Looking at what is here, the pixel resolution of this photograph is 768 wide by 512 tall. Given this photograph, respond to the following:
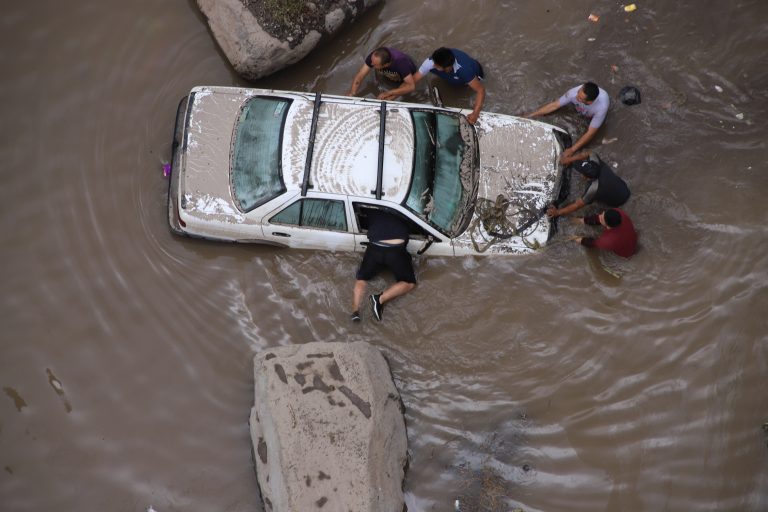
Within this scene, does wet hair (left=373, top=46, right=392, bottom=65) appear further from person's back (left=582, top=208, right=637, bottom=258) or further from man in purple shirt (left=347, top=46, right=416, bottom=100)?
person's back (left=582, top=208, right=637, bottom=258)

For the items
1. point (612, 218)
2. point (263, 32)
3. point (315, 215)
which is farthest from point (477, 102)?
point (263, 32)

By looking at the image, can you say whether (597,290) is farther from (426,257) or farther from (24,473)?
(24,473)

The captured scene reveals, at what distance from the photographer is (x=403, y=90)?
6.60m

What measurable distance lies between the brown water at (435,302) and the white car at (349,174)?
22.5 inches

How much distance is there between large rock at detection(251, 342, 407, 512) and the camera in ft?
16.2

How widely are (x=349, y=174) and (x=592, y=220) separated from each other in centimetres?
259

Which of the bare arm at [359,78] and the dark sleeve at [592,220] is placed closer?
the dark sleeve at [592,220]

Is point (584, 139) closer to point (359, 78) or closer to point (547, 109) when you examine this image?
point (547, 109)

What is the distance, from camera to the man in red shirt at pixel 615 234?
557cm

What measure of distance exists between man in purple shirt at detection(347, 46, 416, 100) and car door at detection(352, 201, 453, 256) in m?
1.67

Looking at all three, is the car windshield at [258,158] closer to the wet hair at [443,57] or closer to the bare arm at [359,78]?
the bare arm at [359,78]

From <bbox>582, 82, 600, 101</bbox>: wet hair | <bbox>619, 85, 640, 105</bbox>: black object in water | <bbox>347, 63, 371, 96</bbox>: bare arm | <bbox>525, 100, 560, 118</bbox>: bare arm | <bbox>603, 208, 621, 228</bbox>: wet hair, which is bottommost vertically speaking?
<bbox>603, 208, 621, 228</bbox>: wet hair

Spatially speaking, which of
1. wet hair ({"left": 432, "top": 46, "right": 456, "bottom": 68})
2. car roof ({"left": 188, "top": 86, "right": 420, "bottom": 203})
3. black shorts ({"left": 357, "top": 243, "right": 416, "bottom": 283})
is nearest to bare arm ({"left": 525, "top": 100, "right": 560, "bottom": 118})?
wet hair ({"left": 432, "top": 46, "right": 456, "bottom": 68})

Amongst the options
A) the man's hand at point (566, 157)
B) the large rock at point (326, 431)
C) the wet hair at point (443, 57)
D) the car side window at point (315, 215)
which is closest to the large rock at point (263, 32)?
the wet hair at point (443, 57)
